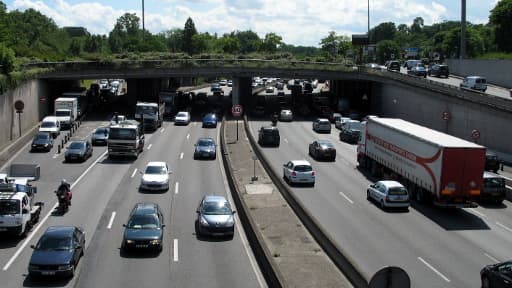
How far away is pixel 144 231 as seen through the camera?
2548cm

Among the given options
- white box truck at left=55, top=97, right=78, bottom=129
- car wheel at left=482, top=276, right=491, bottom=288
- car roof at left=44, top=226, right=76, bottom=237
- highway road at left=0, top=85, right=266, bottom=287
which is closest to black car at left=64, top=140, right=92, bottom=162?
highway road at left=0, top=85, right=266, bottom=287

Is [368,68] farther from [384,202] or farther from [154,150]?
[384,202]

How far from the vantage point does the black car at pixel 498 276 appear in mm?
19703

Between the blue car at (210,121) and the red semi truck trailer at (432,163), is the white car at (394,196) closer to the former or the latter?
the red semi truck trailer at (432,163)

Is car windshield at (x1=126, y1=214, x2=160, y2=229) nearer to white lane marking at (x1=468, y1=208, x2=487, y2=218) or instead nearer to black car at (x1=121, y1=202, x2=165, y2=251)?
black car at (x1=121, y1=202, x2=165, y2=251)

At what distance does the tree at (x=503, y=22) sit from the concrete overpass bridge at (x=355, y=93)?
32146 millimetres

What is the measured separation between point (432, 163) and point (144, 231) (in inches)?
625

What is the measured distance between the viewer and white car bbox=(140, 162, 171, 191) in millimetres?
Result: 37344

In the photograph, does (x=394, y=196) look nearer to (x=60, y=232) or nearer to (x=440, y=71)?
(x=60, y=232)

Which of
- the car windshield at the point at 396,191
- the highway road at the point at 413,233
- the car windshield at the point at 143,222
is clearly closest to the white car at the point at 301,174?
the highway road at the point at 413,233

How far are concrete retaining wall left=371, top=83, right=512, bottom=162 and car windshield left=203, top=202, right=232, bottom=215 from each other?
26.9 metres

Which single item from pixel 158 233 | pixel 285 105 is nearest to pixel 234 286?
pixel 158 233

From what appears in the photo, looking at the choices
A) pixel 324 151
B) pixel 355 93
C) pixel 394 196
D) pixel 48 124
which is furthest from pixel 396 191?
pixel 355 93

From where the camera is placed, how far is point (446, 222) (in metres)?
32.2
